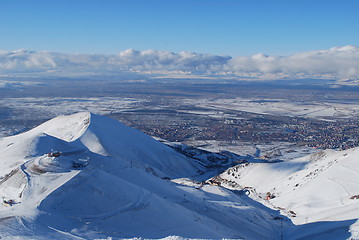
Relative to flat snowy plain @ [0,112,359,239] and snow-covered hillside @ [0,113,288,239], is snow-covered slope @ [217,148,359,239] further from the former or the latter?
snow-covered hillside @ [0,113,288,239]

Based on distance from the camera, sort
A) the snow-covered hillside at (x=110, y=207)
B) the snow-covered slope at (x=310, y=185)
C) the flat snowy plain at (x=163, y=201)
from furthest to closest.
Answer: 1. the snow-covered slope at (x=310, y=185)
2. the flat snowy plain at (x=163, y=201)
3. the snow-covered hillside at (x=110, y=207)

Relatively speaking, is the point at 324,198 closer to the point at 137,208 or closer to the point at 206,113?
the point at 137,208

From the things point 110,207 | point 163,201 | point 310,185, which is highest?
point 110,207

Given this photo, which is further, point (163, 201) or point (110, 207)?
point (163, 201)

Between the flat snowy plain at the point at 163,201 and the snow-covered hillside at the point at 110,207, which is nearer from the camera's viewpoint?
the snow-covered hillside at the point at 110,207

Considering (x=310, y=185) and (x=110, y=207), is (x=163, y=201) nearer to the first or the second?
(x=110, y=207)

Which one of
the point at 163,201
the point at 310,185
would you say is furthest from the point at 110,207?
the point at 310,185

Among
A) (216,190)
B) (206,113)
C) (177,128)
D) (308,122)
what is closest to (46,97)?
(206,113)

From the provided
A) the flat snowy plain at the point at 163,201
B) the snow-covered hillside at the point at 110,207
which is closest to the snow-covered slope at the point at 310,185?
the flat snowy plain at the point at 163,201

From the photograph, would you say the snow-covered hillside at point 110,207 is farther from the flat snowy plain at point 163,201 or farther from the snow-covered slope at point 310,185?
the snow-covered slope at point 310,185
